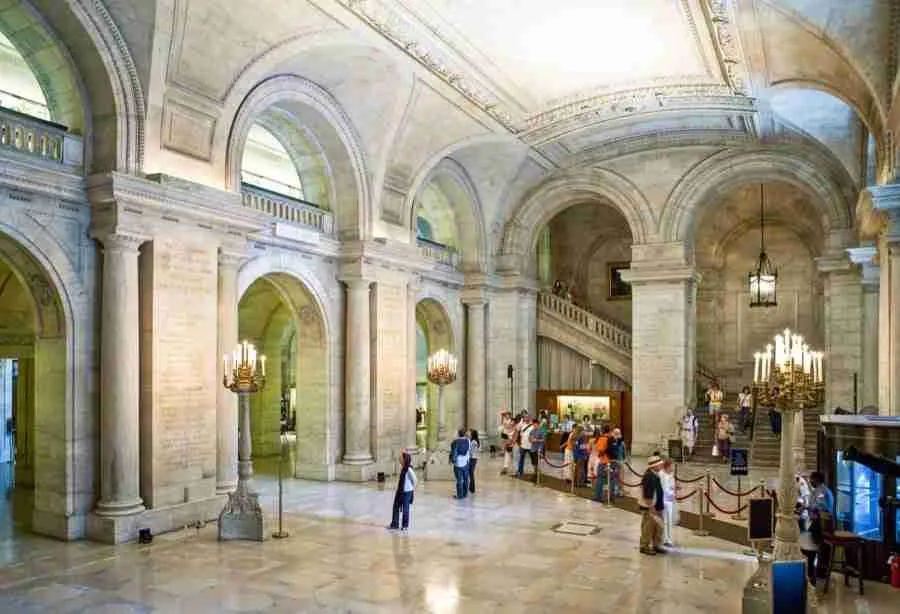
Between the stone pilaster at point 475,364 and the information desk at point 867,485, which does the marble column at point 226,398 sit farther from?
the stone pilaster at point 475,364

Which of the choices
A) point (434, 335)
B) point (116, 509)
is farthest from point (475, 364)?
point (116, 509)

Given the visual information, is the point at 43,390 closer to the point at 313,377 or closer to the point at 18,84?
the point at 18,84

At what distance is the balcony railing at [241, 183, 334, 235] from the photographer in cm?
1459

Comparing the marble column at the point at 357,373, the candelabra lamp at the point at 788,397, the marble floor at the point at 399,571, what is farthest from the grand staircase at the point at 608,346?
the candelabra lamp at the point at 788,397

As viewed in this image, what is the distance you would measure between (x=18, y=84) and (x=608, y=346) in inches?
669

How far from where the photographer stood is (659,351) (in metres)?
21.1

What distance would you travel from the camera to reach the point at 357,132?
16.4m

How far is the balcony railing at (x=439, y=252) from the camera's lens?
2042 cm

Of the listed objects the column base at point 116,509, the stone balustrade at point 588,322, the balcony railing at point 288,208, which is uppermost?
the balcony railing at point 288,208

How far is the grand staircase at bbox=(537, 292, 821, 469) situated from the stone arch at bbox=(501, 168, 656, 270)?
2006mm

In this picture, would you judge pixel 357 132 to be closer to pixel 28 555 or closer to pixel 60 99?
pixel 60 99

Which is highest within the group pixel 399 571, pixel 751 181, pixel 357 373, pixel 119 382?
pixel 751 181

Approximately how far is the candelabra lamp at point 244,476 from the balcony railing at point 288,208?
4174 millimetres

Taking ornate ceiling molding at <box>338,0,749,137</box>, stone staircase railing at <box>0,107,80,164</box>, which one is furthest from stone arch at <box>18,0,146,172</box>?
ornate ceiling molding at <box>338,0,749,137</box>
